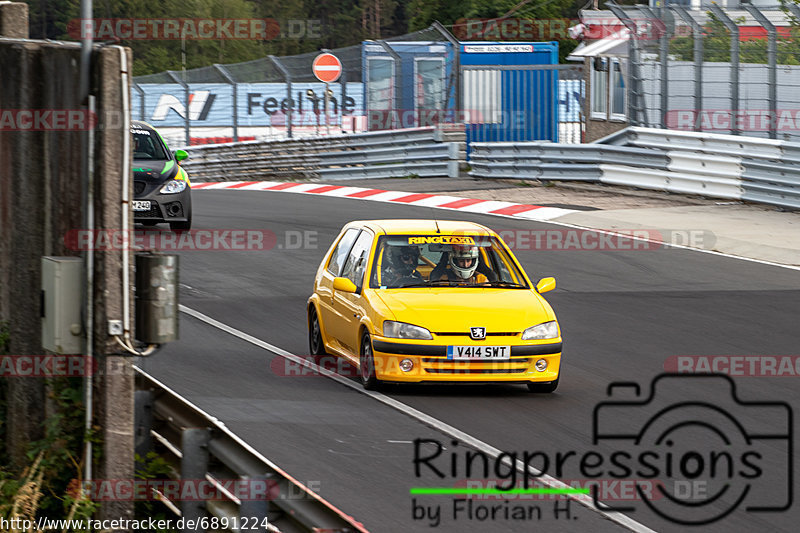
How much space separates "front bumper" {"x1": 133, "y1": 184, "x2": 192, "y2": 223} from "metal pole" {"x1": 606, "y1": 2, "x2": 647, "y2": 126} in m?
10.9

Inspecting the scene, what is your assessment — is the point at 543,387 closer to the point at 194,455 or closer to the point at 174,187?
the point at 194,455

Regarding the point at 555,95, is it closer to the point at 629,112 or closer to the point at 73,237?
the point at 629,112

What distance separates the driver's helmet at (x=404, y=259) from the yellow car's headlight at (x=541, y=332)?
134 centimetres

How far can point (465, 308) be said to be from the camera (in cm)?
1055

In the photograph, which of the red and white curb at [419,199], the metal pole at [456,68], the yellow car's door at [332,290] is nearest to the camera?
the yellow car's door at [332,290]

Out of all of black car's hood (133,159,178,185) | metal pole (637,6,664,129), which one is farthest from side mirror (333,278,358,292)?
metal pole (637,6,664,129)

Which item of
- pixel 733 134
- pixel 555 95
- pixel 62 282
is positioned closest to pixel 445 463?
pixel 62 282

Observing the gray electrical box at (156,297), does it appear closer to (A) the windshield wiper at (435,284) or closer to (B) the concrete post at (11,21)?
(B) the concrete post at (11,21)

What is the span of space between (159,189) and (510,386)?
32.5 ft

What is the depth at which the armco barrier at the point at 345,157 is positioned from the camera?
29953 millimetres

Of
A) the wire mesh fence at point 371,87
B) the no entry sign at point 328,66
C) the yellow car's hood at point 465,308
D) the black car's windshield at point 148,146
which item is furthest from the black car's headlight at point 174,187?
the no entry sign at point 328,66

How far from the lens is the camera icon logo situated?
7684mm

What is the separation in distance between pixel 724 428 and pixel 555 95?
904 inches

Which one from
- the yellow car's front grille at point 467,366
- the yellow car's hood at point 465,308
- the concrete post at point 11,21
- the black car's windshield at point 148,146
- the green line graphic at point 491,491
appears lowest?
the green line graphic at point 491,491
